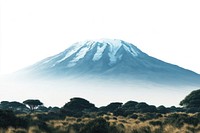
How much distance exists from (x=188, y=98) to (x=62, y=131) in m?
50.4

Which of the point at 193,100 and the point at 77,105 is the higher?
the point at 193,100

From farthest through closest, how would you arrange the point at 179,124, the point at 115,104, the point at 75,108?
the point at 115,104 < the point at 75,108 < the point at 179,124

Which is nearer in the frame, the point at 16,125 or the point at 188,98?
the point at 16,125

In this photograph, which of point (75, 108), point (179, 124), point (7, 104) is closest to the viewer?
point (179, 124)

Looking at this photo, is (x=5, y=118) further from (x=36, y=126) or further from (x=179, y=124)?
(x=179, y=124)

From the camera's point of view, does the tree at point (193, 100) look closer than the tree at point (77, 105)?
No

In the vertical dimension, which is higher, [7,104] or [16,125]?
[7,104]

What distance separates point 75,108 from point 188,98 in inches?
750

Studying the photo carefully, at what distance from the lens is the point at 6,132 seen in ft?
71.1

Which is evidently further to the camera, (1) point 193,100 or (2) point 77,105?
(1) point 193,100

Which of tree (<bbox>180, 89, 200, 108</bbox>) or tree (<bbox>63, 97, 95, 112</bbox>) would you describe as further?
tree (<bbox>180, 89, 200, 108</bbox>)

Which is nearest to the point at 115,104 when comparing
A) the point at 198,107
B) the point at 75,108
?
the point at 75,108

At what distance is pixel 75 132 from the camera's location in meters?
24.0

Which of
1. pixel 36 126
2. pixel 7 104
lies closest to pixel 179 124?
pixel 36 126
